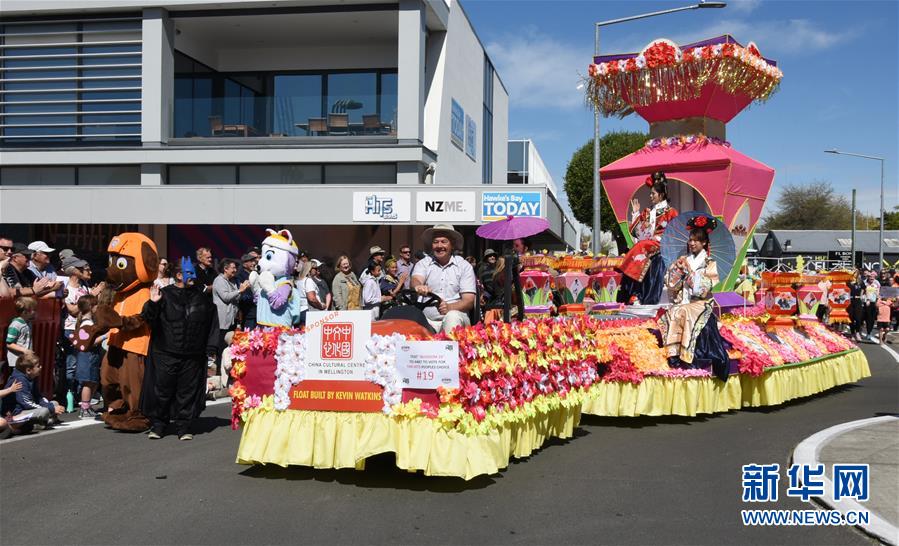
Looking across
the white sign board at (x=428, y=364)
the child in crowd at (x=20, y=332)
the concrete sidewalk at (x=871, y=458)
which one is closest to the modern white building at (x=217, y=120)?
the child in crowd at (x=20, y=332)

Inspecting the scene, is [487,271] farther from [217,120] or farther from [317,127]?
[217,120]

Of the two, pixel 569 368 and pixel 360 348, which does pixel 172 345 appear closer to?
pixel 360 348

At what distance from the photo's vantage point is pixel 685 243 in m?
10.2

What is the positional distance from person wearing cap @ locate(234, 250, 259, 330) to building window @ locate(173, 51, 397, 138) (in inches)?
434

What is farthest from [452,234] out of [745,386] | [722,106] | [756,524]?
[722,106]

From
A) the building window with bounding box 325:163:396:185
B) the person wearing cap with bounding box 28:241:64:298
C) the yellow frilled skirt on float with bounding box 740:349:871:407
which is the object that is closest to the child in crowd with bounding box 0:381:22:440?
the person wearing cap with bounding box 28:241:64:298

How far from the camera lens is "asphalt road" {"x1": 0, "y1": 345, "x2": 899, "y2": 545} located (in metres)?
4.85

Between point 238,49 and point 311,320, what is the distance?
21276 millimetres

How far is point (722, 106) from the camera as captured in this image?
1164 centimetres

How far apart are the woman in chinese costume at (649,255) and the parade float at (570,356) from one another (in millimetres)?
324

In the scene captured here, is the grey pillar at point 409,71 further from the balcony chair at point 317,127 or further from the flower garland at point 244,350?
the flower garland at point 244,350

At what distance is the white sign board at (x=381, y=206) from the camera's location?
20.2 metres

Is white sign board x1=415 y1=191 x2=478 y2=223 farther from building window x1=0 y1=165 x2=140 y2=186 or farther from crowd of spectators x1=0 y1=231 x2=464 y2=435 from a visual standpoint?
building window x1=0 y1=165 x2=140 y2=186

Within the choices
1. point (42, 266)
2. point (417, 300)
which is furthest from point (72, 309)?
point (417, 300)
